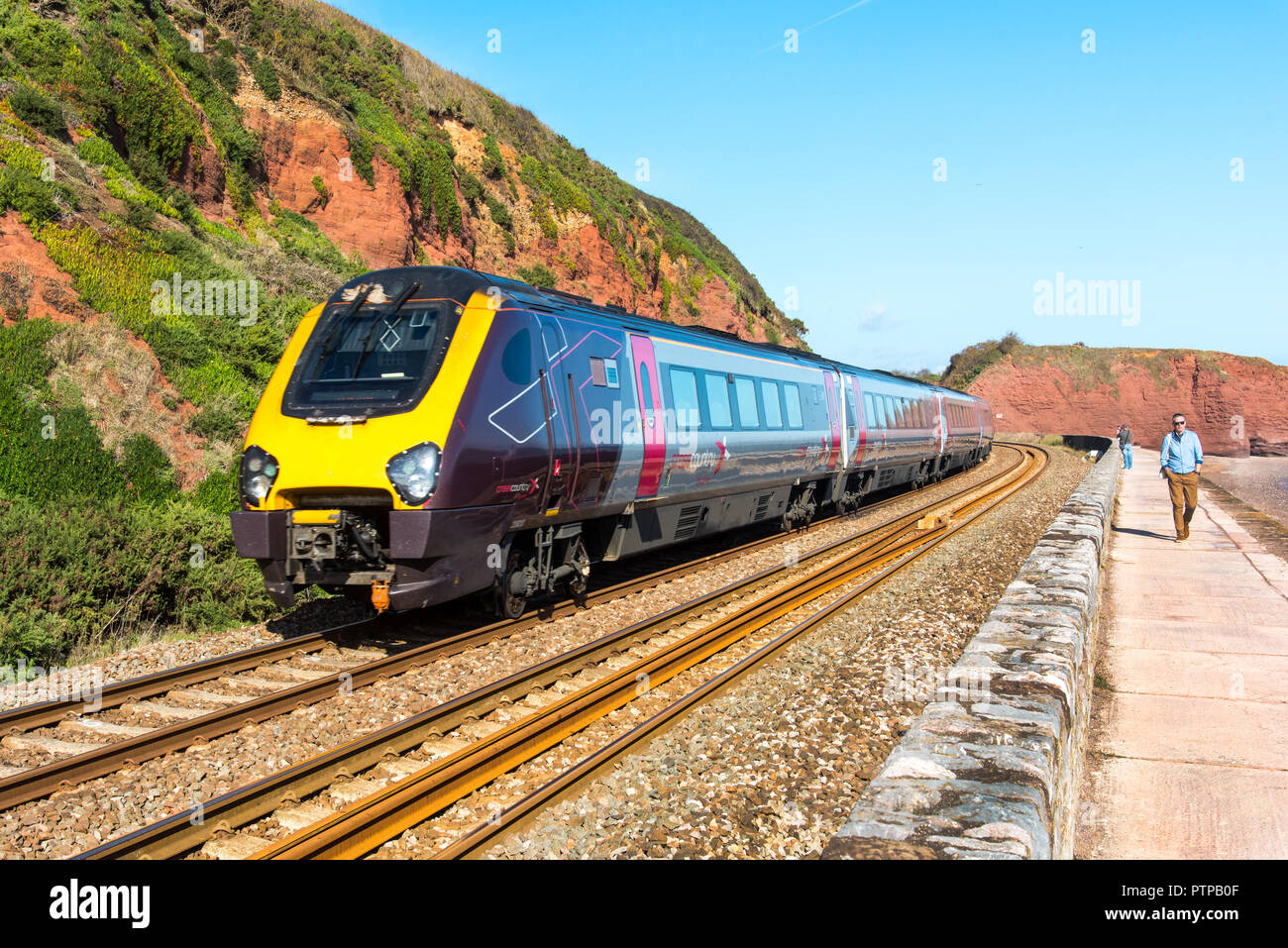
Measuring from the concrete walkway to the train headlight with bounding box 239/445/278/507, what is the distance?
638cm

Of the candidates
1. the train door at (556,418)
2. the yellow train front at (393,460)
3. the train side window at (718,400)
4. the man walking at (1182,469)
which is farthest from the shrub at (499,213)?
the yellow train front at (393,460)

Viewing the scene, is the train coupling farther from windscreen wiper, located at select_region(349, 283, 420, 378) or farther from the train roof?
the train roof

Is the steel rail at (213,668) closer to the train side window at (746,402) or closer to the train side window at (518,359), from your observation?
the train side window at (518,359)

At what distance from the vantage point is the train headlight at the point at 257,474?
24.2ft

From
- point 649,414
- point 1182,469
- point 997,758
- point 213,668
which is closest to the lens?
point 997,758

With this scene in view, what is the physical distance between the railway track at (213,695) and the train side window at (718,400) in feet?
13.3

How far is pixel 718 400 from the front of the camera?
11.9 meters

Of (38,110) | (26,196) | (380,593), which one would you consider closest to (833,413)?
(380,593)

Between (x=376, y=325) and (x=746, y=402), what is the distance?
251 inches

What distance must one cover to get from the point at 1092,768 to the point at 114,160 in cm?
2156

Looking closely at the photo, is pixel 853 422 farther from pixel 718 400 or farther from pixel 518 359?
pixel 518 359

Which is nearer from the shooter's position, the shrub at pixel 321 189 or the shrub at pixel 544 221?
the shrub at pixel 321 189

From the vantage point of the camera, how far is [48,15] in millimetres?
20172
